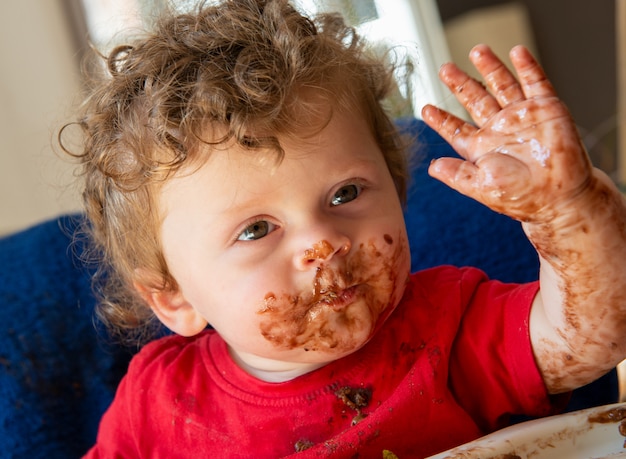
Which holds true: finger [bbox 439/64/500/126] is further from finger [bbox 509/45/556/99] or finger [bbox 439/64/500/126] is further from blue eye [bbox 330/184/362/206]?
blue eye [bbox 330/184/362/206]

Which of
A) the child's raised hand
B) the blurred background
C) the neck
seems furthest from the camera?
the blurred background

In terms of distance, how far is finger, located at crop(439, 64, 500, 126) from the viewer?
0.79 m

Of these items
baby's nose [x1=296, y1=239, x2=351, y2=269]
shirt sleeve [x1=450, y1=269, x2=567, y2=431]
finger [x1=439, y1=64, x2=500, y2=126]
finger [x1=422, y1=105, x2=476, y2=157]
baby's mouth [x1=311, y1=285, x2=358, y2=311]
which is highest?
finger [x1=439, y1=64, x2=500, y2=126]

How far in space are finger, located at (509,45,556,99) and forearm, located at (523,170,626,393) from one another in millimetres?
94

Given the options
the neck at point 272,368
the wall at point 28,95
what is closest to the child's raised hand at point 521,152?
the neck at point 272,368

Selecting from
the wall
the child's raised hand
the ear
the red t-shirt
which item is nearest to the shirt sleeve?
the red t-shirt

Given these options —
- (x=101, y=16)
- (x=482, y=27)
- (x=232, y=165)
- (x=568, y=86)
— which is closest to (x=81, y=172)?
(x=232, y=165)

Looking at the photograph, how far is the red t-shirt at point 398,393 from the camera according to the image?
3.13 ft

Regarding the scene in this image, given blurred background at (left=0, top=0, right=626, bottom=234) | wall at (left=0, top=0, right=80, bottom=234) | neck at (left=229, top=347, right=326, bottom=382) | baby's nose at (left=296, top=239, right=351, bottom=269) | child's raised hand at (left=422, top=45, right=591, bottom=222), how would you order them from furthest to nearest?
wall at (left=0, top=0, right=80, bottom=234) → blurred background at (left=0, top=0, right=626, bottom=234) → neck at (left=229, top=347, right=326, bottom=382) → baby's nose at (left=296, top=239, right=351, bottom=269) → child's raised hand at (left=422, top=45, right=591, bottom=222)

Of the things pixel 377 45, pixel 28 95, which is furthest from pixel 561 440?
pixel 28 95

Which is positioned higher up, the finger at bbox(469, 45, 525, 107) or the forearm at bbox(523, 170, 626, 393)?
the finger at bbox(469, 45, 525, 107)

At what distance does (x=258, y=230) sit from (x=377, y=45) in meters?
0.50

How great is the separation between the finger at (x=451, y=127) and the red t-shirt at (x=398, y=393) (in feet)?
0.80

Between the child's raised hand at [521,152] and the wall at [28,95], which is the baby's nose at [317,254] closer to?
the child's raised hand at [521,152]
